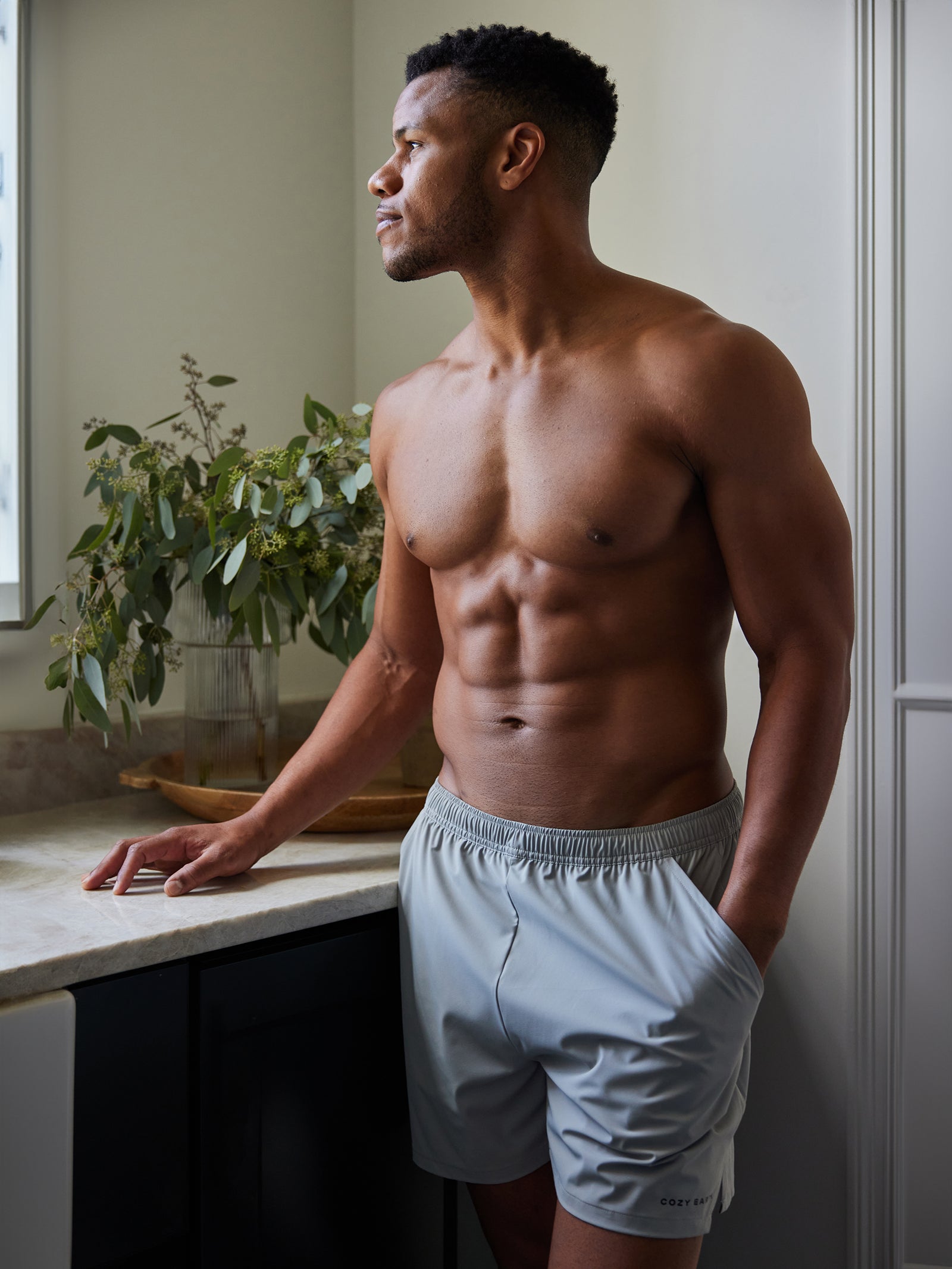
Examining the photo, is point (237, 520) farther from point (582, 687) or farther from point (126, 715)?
point (582, 687)

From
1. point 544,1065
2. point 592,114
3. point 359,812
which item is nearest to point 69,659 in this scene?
point 359,812

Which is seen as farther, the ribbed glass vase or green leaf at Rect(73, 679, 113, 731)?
the ribbed glass vase

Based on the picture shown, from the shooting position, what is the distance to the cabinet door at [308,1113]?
102cm

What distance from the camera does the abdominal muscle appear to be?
0.96 metres

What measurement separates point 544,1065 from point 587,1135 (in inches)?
2.9

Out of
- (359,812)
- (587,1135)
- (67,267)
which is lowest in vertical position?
(587,1135)

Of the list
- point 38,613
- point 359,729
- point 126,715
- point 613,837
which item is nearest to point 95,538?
point 38,613

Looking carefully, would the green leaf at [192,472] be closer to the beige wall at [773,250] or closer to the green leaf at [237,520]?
the green leaf at [237,520]

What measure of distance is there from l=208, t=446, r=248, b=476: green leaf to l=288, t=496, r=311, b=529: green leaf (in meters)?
0.11

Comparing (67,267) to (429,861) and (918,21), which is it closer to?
(429,861)

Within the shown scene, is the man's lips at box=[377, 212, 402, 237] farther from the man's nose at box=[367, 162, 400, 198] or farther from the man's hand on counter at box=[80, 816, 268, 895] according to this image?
the man's hand on counter at box=[80, 816, 268, 895]

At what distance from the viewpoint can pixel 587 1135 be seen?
36.6 inches

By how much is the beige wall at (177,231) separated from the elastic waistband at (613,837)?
0.77m

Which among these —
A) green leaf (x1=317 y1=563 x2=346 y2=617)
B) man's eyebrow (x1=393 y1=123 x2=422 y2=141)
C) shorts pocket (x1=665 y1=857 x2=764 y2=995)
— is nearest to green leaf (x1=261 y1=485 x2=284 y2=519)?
green leaf (x1=317 y1=563 x2=346 y2=617)
